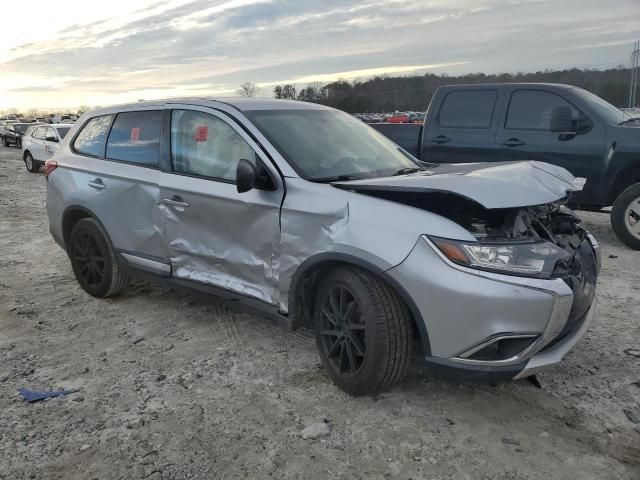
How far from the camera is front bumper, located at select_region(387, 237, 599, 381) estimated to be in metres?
2.65

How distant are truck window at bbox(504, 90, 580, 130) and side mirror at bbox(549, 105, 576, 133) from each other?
0.13m

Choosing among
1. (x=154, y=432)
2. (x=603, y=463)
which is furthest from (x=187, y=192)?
(x=603, y=463)

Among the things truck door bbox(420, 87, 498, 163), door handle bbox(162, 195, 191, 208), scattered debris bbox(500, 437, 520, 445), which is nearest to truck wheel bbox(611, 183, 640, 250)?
truck door bbox(420, 87, 498, 163)

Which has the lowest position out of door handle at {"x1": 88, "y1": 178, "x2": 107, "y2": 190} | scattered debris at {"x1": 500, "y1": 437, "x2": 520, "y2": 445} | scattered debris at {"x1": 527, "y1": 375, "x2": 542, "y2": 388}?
scattered debris at {"x1": 500, "y1": 437, "x2": 520, "y2": 445}

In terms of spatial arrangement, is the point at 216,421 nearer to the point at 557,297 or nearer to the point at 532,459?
the point at 532,459

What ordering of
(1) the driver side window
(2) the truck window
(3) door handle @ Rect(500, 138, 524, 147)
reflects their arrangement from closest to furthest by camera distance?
(1) the driver side window, (2) the truck window, (3) door handle @ Rect(500, 138, 524, 147)

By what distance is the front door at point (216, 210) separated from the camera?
11.6 feet

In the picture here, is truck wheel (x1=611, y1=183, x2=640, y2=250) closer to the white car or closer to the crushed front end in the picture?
the crushed front end

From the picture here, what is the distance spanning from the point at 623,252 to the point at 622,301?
2033mm

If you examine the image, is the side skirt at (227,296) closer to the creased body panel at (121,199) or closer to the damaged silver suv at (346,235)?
the damaged silver suv at (346,235)

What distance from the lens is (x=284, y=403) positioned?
324cm

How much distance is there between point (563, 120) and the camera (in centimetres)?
684

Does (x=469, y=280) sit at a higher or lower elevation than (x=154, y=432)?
higher

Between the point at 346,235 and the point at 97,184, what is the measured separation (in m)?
2.74
